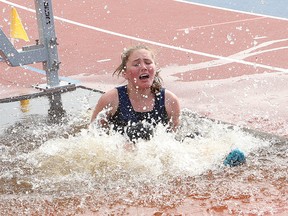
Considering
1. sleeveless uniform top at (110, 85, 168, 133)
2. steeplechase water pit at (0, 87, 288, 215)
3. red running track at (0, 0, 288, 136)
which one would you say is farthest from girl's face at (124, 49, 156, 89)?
red running track at (0, 0, 288, 136)

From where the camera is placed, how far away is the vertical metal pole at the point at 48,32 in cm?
723

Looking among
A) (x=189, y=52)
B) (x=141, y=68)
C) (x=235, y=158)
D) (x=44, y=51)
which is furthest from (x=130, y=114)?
(x=189, y=52)

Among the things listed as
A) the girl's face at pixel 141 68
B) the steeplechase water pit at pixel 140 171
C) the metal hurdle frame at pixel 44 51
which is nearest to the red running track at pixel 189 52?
the metal hurdle frame at pixel 44 51

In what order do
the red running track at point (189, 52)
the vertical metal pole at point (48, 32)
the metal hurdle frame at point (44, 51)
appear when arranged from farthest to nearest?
1. the vertical metal pole at point (48, 32)
2. the metal hurdle frame at point (44, 51)
3. the red running track at point (189, 52)

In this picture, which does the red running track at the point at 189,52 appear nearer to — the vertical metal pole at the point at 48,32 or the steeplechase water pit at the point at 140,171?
the vertical metal pole at the point at 48,32

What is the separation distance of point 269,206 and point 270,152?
1.08m

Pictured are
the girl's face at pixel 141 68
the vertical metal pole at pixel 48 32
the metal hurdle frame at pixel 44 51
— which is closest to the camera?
the girl's face at pixel 141 68

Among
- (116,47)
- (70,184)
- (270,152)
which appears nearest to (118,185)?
(70,184)

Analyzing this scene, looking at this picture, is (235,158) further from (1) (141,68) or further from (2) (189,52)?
(2) (189,52)

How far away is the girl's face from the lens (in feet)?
16.7

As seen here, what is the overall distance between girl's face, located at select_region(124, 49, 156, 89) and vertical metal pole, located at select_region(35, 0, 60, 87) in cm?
235

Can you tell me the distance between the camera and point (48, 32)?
289 inches

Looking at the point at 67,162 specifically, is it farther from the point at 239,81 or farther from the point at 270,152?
the point at 239,81

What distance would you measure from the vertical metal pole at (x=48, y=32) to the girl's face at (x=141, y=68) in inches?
92.6
